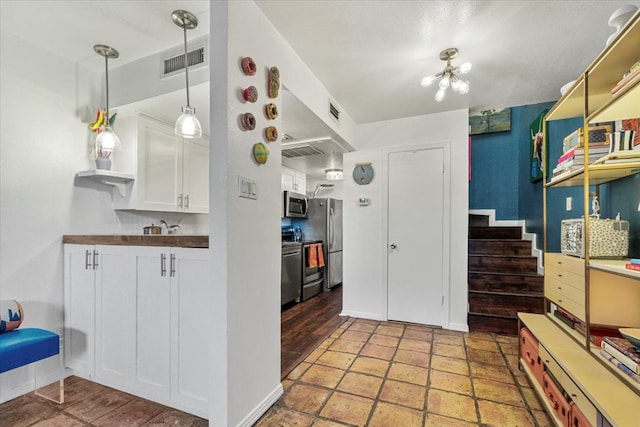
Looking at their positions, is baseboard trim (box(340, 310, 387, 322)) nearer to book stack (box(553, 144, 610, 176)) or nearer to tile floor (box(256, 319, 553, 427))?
tile floor (box(256, 319, 553, 427))

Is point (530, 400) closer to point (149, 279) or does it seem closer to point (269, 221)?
point (269, 221)

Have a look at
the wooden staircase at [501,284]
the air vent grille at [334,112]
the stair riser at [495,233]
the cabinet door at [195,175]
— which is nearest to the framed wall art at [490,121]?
the stair riser at [495,233]

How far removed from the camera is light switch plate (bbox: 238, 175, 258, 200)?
1.58 metres

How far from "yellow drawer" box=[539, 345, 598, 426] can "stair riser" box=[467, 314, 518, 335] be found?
1.31 meters

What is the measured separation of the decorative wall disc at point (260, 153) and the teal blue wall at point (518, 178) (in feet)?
8.82

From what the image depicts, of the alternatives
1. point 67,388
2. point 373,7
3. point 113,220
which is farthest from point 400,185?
point 67,388

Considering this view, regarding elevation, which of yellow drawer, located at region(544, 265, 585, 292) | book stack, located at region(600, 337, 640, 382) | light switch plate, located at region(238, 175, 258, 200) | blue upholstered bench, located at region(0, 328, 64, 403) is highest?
light switch plate, located at region(238, 175, 258, 200)

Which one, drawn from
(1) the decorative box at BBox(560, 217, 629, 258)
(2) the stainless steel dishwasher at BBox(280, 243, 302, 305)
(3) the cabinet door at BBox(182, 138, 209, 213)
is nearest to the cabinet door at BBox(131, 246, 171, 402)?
(3) the cabinet door at BBox(182, 138, 209, 213)

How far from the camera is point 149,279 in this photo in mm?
1844

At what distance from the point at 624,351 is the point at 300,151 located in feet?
10.5

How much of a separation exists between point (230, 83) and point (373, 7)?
97 cm

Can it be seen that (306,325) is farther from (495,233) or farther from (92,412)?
(495,233)

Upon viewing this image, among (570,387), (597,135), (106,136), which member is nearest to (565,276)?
(570,387)

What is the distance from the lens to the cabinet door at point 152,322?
1.79 metres
